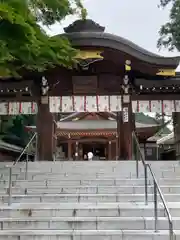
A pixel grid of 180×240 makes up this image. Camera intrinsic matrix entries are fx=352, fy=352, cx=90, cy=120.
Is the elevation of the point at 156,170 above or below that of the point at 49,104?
below

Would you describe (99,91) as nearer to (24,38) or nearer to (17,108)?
(17,108)

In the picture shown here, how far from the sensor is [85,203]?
607cm

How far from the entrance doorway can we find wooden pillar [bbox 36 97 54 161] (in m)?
10.9

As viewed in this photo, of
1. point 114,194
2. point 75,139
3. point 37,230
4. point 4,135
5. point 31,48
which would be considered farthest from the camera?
point 4,135

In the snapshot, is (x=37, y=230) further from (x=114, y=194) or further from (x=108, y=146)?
(x=108, y=146)

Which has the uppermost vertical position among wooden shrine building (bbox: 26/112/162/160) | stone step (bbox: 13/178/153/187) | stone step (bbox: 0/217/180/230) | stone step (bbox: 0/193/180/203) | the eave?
the eave

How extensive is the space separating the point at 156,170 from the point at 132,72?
4399 mm

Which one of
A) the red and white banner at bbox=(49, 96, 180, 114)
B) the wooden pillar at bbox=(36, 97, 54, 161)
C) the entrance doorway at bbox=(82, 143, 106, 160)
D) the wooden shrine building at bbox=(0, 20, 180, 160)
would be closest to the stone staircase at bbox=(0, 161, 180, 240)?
the wooden pillar at bbox=(36, 97, 54, 161)

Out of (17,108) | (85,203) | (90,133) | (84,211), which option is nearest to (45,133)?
(17,108)

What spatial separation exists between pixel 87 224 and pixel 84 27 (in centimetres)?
823

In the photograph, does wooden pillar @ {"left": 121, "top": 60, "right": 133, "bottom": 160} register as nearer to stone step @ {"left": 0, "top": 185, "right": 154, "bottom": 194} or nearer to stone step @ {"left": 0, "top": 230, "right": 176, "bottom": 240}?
stone step @ {"left": 0, "top": 185, "right": 154, "bottom": 194}

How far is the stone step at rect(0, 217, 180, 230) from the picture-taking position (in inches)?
198

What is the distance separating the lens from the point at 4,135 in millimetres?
23078

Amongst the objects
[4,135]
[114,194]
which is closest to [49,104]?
[114,194]
